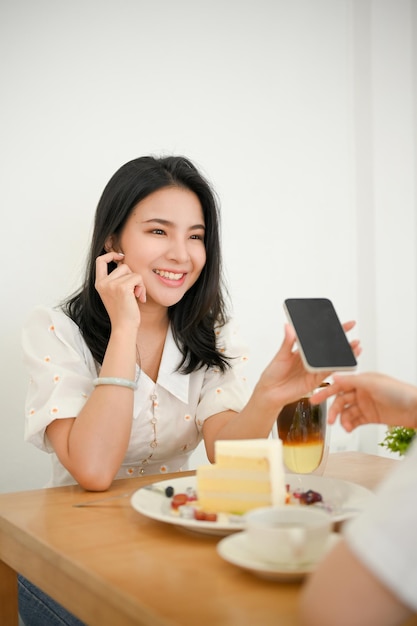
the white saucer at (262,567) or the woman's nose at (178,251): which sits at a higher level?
the woman's nose at (178,251)

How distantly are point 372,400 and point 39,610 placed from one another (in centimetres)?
76

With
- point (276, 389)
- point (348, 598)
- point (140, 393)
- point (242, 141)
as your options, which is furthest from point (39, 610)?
point (242, 141)

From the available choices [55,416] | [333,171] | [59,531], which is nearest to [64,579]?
[59,531]

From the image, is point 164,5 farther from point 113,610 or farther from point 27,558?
point 113,610

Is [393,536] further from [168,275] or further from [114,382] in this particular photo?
[168,275]

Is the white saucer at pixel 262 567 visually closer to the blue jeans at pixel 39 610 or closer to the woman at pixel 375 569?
the woman at pixel 375 569

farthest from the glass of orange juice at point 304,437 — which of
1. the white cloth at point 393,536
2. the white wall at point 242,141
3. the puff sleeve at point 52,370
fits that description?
the white wall at point 242,141

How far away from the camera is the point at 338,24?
2.66m

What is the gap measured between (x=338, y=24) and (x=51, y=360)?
185 centimetres

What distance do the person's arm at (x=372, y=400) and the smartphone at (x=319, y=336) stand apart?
31mm

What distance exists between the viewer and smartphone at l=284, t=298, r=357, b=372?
3.73ft

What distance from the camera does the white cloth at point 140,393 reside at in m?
1.46

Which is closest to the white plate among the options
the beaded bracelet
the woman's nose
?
the beaded bracelet

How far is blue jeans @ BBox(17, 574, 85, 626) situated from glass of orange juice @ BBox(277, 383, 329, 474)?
479 millimetres
